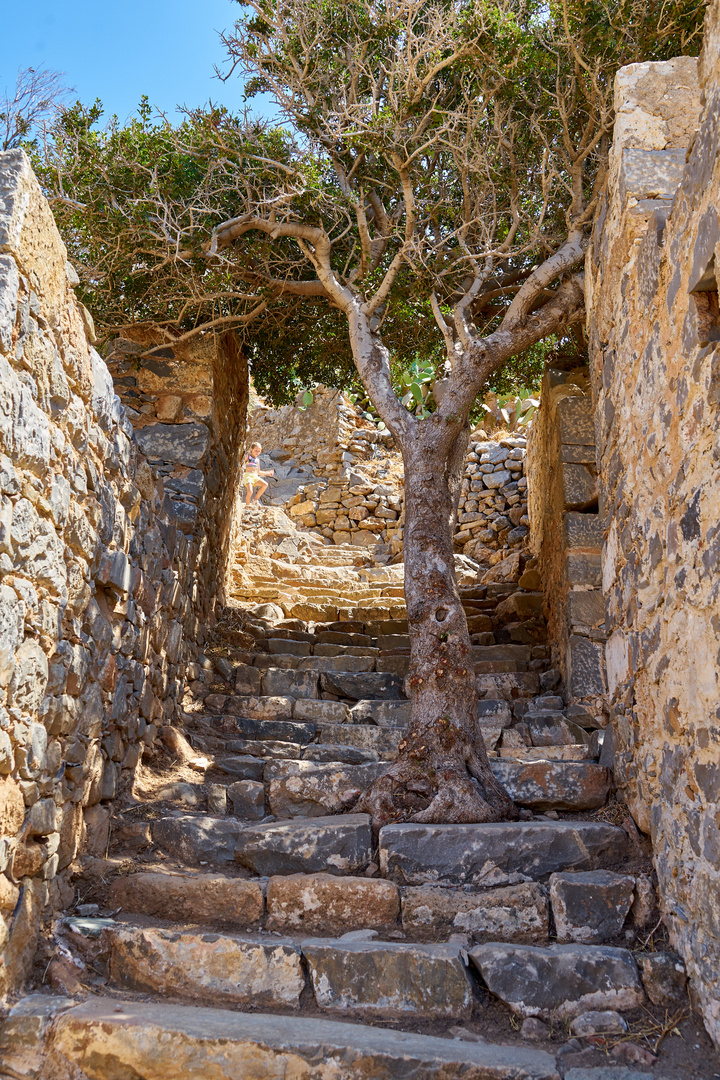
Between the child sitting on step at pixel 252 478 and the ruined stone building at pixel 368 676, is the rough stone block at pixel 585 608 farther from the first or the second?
the child sitting on step at pixel 252 478

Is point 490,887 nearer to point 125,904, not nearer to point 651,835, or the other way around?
point 651,835

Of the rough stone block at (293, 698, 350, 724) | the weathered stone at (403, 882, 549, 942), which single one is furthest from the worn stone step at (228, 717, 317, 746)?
the weathered stone at (403, 882, 549, 942)

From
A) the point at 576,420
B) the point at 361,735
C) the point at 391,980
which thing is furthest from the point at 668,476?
the point at 576,420

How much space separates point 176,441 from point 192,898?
3698mm

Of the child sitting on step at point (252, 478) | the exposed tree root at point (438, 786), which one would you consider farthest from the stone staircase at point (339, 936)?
the child sitting on step at point (252, 478)

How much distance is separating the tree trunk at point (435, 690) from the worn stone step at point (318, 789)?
20cm

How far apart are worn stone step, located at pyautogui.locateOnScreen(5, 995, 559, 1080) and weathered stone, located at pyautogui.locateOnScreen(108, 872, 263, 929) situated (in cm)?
54

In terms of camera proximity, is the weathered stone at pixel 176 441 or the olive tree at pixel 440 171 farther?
the weathered stone at pixel 176 441

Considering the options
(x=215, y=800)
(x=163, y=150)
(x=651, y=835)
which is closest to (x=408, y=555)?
(x=215, y=800)

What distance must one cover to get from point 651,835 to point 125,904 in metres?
1.98

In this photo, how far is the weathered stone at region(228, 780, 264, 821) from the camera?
3760 mm

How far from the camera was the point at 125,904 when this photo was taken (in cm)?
299

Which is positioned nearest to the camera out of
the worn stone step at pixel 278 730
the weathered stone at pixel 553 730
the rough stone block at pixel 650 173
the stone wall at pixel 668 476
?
the stone wall at pixel 668 476

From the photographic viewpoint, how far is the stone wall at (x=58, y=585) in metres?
2.46
